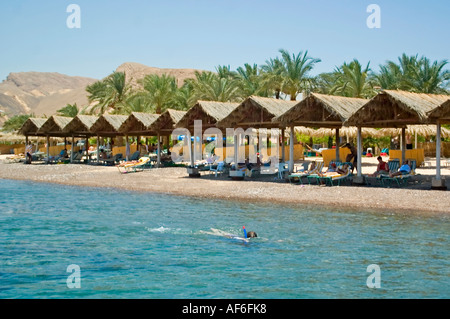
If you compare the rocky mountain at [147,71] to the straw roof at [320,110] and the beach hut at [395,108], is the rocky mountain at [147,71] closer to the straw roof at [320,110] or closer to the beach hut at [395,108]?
the straw roof at [320,110]

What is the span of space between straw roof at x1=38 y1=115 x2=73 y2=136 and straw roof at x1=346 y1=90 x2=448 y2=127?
2200 centimetres

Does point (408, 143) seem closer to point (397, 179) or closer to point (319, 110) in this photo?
point (319, 110)

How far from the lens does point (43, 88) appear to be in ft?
643

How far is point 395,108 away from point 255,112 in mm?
6474

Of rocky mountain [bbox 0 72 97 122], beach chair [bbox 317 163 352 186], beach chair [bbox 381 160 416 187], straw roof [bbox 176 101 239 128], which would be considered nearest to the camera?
beach chair [bbox 381 160 416 187]

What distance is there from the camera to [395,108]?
17.4 metres

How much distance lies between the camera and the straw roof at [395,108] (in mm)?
15633

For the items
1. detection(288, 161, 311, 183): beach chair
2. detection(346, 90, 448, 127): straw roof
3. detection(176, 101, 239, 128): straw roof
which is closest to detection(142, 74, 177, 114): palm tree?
detection(176, 101, 239, 128): straw roof

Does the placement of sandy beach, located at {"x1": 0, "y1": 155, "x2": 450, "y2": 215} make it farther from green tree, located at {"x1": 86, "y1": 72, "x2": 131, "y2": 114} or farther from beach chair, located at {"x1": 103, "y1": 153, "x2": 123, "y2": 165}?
green tree, located at {"x1": 86, "y1": 72, "x2": 131, "y2": 114}

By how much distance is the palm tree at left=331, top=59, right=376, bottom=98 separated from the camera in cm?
3534

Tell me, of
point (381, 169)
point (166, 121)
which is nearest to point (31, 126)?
point (166, 121)

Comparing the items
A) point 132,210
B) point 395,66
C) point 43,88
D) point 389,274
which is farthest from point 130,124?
point 43,88

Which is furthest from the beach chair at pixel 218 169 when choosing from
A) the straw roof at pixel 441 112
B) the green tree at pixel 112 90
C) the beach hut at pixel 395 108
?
the green tree at pixel 112 90
